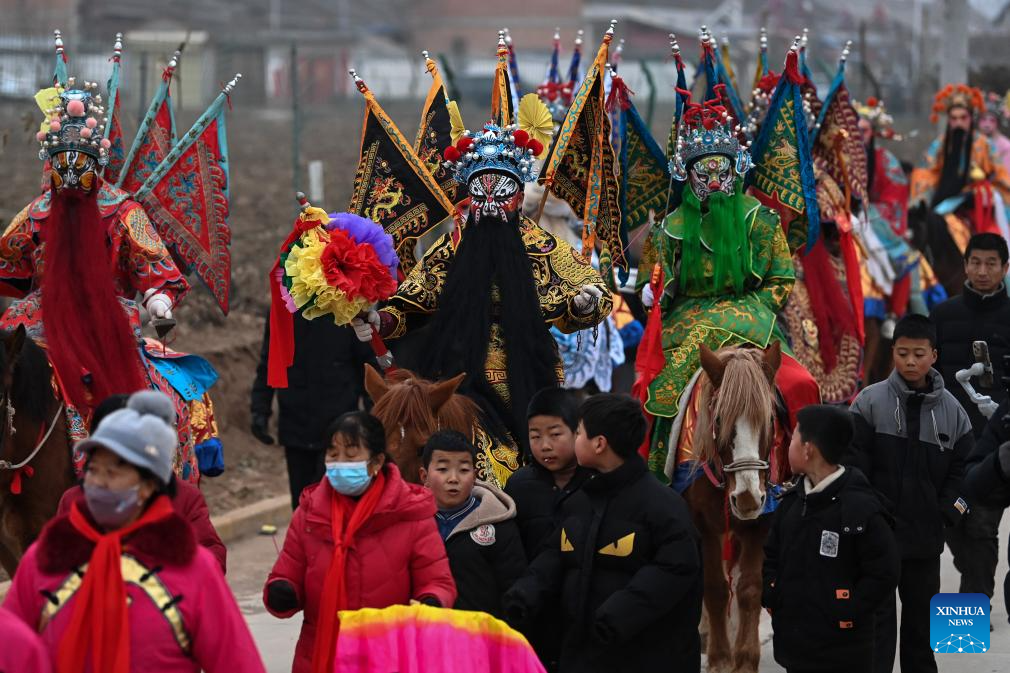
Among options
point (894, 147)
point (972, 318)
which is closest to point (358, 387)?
point (972, 318)

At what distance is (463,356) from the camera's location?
772cm

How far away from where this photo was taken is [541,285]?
807 centimetres

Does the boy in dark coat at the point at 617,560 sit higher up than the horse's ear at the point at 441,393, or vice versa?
the horse's ear at the point at 441,393

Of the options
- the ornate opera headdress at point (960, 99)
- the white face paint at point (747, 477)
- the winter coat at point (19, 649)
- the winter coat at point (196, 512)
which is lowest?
the white face paint at point (747, 477)

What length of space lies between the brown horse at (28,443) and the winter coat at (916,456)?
339 centimetres

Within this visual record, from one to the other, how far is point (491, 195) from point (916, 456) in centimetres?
216

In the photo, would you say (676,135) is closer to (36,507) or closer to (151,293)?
(151,293)

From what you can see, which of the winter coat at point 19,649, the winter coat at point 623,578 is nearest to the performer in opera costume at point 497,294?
the winter coat at point 623,578

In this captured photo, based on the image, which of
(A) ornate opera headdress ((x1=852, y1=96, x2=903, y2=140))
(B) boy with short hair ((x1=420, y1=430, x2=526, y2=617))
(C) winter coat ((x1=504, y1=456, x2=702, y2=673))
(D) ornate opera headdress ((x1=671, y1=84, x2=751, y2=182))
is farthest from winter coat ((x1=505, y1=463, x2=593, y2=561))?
(A) ornate opera headdress ((x1=852, y1=96, x2=903, y2=140))

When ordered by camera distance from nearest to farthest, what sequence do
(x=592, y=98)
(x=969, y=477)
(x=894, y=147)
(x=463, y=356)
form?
(x=969, y=477)
(x=463, y=356)
(x=592, y=98)
(x=894, y=147)

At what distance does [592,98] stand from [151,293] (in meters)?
2.38

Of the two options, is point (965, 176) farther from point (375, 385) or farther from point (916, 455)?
point (375, 385)

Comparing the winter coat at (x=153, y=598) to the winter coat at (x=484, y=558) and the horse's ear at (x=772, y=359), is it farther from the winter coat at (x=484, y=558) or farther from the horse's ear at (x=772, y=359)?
the horse's ear at (x=772, y=359)

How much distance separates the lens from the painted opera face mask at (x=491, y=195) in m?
7.95
